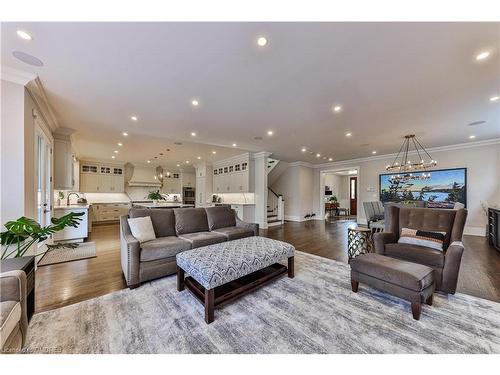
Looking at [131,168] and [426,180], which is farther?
[131,168]

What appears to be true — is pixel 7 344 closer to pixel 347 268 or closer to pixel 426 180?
pixel 347 268

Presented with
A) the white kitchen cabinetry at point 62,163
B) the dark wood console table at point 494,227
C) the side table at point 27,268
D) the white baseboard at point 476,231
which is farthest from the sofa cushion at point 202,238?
the white baseboard at point 476,231

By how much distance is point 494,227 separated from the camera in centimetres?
424

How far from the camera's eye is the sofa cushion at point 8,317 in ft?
3.54

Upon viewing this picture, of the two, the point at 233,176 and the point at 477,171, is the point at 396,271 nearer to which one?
the point at 233,176

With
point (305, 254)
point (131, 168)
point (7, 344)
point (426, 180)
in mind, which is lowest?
point (305, 254)

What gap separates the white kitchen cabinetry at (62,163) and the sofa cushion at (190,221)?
11.1 ft

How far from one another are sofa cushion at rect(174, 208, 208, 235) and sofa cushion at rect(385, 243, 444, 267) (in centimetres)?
301

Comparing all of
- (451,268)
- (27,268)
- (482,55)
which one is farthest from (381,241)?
A: (27,268)

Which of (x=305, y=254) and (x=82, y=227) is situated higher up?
(x=82, y=227)

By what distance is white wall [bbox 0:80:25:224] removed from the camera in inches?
92.4
